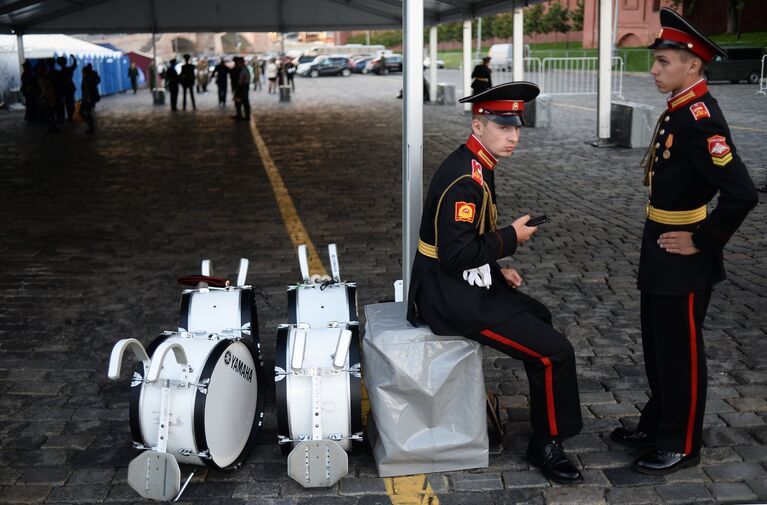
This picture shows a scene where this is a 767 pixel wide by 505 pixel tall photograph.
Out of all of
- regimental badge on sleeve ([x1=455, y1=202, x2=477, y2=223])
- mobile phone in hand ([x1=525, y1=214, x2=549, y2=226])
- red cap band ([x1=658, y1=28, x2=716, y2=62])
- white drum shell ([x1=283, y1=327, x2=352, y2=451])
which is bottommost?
white drum shell ([x1=283, y1=327, x2=352, y2=451])

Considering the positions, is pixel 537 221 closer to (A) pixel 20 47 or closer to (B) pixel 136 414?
(B) pixel 136 414

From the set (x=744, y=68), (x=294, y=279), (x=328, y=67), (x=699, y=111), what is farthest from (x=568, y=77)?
(x=328, y=67)

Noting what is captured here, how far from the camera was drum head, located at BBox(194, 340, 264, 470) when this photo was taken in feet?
13.0

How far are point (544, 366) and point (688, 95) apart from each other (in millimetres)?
1409

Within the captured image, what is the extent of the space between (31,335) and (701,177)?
4.85m

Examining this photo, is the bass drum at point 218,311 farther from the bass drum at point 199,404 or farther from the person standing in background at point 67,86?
the person standing in background at point 67,86

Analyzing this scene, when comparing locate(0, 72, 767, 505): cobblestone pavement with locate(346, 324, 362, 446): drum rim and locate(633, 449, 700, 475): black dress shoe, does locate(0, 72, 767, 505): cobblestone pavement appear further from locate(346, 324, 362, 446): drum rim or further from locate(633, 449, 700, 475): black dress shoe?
locate(346, 324, 362, 446): drum rim

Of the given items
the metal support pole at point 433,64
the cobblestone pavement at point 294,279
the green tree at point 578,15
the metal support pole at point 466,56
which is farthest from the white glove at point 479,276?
the green tree at point 578,15

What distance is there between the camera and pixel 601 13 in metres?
16.5

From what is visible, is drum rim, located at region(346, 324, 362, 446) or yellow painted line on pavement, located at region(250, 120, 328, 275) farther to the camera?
yellow painted line on pavement, located at region(250, 120, 328, 275)

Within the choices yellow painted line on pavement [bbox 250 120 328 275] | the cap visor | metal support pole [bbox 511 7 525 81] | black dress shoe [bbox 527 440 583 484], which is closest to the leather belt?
the cap visor

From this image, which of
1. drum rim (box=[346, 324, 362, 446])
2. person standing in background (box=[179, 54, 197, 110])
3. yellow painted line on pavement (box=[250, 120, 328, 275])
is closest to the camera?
drum rim (box=[346, 324, 362, 446])

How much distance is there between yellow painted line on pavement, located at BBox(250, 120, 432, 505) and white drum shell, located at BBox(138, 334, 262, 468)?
74 cm

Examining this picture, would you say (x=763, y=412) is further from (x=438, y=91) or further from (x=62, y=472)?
(x=438, y=91)
